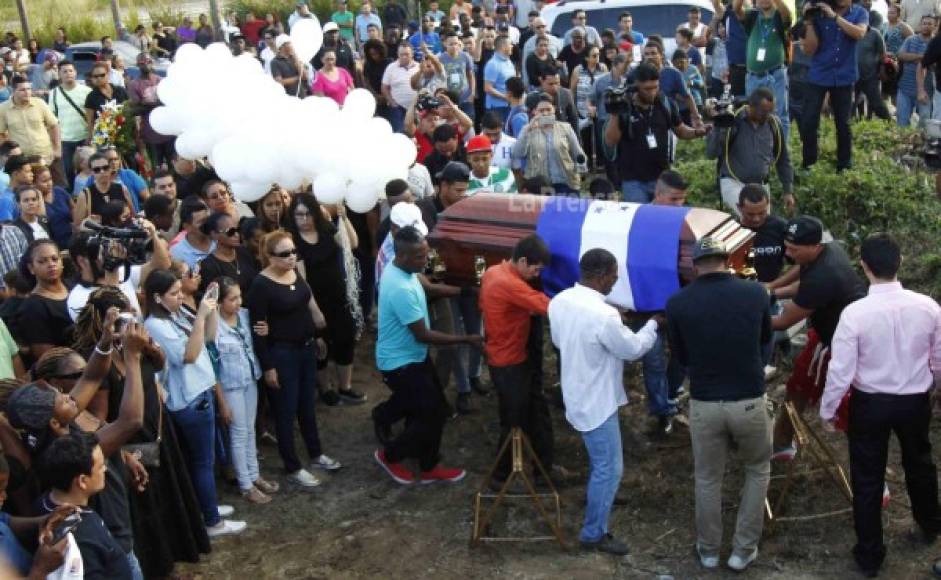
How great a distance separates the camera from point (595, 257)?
522 centimetres

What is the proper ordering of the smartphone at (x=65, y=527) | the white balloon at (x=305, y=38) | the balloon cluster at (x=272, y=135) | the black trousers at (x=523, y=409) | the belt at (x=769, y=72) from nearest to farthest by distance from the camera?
the smartphone at (x=65, y=527) < the black trousers at (x=523, y=409) < the balloon cluster at (x=272, y=135) < the belt at (x=769, y=72) < the white balloon at (x=305, y=38)

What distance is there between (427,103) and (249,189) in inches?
102

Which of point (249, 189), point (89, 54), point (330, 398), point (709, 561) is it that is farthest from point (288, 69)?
point (89, 54)

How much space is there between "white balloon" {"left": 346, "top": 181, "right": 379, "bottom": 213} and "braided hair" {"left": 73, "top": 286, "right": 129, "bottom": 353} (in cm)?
237

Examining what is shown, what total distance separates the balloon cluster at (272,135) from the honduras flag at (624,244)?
5.93 ft

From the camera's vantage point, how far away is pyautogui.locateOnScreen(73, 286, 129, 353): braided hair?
5211 mm

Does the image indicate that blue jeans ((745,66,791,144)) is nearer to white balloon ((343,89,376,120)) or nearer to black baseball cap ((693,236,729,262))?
white balloon ((343,89,376,120))

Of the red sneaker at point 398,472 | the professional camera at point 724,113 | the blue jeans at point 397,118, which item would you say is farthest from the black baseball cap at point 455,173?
the blue jeans at point 397,118

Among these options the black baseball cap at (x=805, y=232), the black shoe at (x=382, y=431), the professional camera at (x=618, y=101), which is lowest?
the black shoe at (x=382, y=431)

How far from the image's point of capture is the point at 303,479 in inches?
257

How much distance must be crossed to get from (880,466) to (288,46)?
818 centimetres

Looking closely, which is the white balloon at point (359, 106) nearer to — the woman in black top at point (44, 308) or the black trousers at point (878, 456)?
the woman in black top at point (44, 308)

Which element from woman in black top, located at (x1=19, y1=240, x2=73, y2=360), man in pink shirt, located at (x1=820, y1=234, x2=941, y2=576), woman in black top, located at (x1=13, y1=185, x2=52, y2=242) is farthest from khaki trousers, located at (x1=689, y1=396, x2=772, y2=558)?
woman in black top, located at (x1=13, y1=185, x2=52, y2=242)

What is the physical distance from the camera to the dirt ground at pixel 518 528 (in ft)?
17.7
